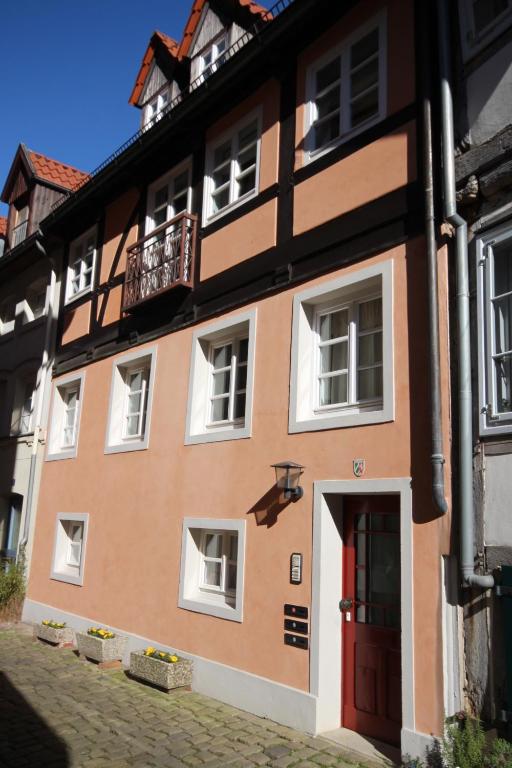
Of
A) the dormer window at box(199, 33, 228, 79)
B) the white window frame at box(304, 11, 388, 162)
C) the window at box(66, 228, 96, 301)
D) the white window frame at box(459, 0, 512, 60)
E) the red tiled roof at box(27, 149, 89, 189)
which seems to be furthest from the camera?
the red tiled roof at box(27, 149, 89, 189)

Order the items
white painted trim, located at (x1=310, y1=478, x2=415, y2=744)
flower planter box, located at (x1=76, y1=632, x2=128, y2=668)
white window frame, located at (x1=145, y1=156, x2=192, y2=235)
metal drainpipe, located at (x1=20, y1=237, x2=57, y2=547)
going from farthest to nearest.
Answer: metal drainpipe, located at (x1=20, y1=237, x2=57, y2=547), white window frame, located at (x1=145, y1=156, x2=192, y2=235), flower planter box, located at (x1=76, y1=632, x2=128, y2=668), white painted trim, located at (x1=310, y1=478, x2=415, y2=744)

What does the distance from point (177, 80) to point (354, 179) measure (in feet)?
21.8

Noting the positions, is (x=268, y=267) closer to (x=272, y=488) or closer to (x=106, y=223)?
(x=272, y=488)

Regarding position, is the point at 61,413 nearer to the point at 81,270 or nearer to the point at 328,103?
the point at 81,270

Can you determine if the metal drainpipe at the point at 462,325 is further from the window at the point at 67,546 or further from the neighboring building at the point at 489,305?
the window at the point at 67,546

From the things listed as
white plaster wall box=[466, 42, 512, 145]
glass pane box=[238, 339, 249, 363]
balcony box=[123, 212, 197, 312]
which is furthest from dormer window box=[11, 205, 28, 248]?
white plaster wall box=[466, 42, 512, 145]

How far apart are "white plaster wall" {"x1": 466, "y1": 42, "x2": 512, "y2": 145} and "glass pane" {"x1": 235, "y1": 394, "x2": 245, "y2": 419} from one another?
413 centimetres

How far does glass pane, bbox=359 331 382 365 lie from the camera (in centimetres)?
680

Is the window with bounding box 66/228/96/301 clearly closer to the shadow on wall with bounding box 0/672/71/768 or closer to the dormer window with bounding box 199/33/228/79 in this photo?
the dormer window with bounding box 199/33/228/79

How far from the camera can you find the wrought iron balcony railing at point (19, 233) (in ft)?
53.7

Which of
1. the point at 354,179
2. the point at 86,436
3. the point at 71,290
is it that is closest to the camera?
the point at 354,179

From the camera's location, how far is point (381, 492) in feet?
20.0

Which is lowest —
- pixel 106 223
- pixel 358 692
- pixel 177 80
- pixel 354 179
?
pixel 358 692

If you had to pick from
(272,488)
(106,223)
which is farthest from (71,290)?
(272,488)
